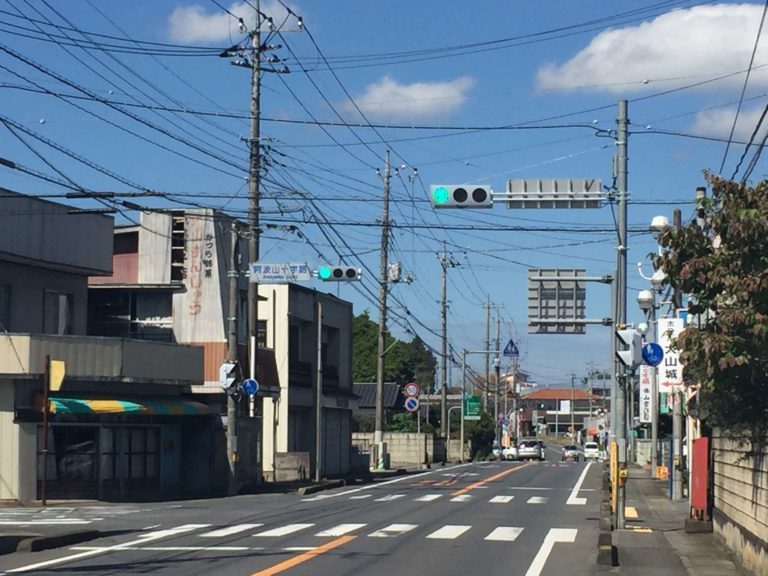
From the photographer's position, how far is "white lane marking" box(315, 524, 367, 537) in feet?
72.7

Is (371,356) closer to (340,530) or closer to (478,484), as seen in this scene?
(478,484)

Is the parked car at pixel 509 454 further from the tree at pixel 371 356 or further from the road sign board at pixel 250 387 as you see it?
the road sign board at pixel 250 387

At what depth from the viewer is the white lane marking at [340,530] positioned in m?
22.2

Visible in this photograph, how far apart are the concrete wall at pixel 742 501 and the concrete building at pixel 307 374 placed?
23.9 m

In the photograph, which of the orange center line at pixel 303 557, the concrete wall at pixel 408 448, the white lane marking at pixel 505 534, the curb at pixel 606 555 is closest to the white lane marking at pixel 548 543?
the white lane marking at pixel 505 534

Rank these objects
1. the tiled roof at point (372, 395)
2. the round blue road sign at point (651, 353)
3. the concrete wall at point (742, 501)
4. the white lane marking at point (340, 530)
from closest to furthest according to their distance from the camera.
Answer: the concrete wall at point (742, 501)
the white lane marking at point (340, 530)
the round blue road sign at point (651, 353)
the tiled roof at point (372, 395)

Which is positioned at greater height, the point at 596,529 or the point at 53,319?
the point at 53,319

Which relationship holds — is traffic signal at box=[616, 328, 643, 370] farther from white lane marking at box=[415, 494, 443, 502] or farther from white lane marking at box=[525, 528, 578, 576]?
white lane marking at box=[415, 494, 443, 502]

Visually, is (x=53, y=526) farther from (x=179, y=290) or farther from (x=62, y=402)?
(x=179, y=290)

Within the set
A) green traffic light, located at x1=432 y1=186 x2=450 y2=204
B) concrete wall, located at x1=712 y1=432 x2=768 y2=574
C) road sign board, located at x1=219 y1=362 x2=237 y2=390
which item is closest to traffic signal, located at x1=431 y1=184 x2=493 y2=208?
green traffic light, located at x1=432 y1=186 x2=450 y2=204

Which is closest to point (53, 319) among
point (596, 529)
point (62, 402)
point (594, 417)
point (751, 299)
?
point (62, 402)

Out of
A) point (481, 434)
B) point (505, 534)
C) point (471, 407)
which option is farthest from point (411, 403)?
point (481, 434)

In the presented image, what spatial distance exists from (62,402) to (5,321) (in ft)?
12.8

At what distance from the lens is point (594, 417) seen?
491 ft
